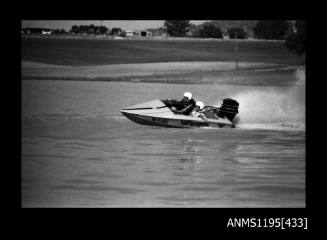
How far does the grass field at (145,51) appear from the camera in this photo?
2323 inches

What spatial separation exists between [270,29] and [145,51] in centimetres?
965

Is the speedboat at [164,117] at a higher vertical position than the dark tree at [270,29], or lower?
lower

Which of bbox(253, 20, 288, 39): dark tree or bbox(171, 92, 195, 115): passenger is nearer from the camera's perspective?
bbox(171, 92, 195, 115): passenger

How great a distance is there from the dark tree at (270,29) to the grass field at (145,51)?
3.78 feet

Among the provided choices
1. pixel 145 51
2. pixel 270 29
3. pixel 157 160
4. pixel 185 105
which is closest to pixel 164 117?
pixel 185 105

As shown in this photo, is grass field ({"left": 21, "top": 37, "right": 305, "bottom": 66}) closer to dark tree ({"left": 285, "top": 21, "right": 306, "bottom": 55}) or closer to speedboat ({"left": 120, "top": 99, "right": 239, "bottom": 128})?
dark tree ({"left": 285, "top": 21, "right": 306, "bottom": 55})

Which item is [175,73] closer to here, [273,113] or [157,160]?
[273,113]

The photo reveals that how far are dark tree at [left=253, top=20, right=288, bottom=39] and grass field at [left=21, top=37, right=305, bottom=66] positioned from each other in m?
1.15

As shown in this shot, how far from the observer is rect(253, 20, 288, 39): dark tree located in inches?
2367

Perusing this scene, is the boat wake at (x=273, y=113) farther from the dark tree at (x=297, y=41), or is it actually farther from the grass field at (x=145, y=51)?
the grass field at (x=145, y=51)

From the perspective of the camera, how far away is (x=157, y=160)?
1920 cm

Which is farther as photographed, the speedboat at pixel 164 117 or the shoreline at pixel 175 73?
the shoreline at pixel 175 73

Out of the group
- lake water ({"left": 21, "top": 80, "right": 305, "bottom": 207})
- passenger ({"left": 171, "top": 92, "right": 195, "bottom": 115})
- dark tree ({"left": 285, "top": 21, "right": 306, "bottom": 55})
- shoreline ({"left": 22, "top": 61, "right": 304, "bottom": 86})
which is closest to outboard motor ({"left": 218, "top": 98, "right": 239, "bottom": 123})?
lake water ({"left": 21, "top": 80, "right": 305, "bottom": 207})

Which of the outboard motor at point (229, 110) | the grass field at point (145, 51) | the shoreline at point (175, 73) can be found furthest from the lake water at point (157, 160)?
the grass field at point (145, 51)
